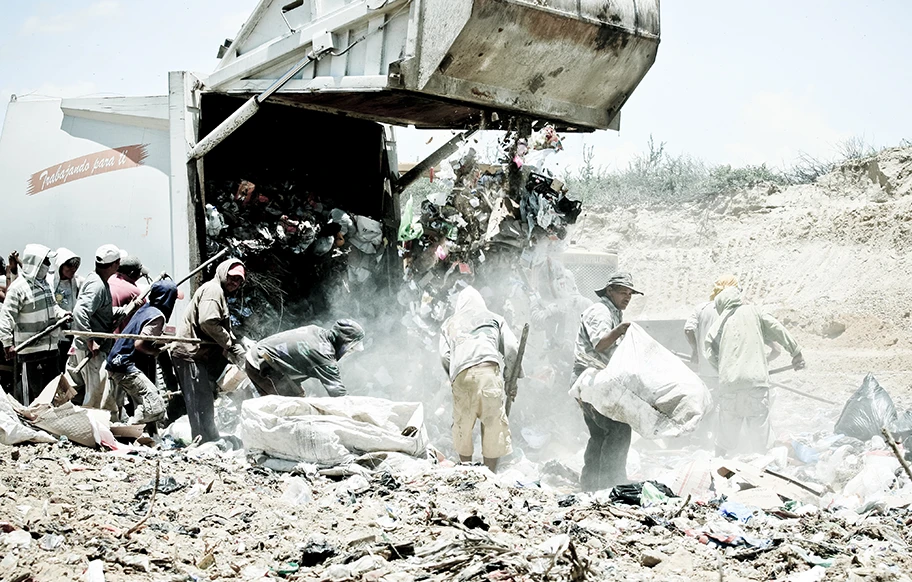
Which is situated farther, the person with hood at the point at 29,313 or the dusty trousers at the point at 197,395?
the person with hood at the point at 29,313

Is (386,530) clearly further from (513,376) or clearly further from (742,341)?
(742,341)

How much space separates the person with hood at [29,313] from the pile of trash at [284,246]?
3.92 ft

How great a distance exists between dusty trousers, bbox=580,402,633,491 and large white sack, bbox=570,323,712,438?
15cm

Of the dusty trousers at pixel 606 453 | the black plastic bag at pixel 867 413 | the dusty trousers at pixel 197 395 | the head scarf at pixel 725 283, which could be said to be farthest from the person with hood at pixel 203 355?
the black plastic bag at pixel 867 413

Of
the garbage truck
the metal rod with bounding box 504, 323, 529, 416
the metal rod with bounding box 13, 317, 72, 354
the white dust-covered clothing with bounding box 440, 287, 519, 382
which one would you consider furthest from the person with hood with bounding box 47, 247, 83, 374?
the metal rod with bounding box 504, 323, 529, 416

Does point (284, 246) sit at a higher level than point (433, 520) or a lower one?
higher

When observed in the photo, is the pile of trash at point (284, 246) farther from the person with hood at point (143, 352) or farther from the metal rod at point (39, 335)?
the metal rod at point (39, 335)

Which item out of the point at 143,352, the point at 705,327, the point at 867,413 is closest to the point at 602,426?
the point at 867,413

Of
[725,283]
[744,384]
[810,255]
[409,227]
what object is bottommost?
[744,384]

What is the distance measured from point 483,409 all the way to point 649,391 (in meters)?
0.99

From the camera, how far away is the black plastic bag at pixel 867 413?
572 cm

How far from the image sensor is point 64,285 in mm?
6566

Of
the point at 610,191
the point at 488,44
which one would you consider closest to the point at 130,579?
the point at 488,44

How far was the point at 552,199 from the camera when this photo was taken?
23.0 feet
